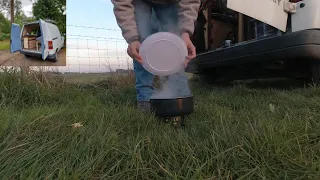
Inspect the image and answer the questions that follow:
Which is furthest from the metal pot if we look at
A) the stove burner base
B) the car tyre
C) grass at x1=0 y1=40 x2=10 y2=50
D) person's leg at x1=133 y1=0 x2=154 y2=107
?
grass at x1=0 y1=40 x2=10 y2=50

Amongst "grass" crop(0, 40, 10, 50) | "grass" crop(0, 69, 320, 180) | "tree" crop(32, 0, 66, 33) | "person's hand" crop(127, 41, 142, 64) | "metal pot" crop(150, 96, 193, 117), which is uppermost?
"tree" crop(32, 0, 66, 33)

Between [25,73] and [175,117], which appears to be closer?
[175,117]

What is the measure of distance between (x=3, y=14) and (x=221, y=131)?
5658 millimetres

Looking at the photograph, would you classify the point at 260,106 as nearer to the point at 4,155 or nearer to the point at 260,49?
the point at 260,49

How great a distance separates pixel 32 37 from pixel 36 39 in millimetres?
80

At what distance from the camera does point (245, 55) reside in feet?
8.90

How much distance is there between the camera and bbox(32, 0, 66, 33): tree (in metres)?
6.36

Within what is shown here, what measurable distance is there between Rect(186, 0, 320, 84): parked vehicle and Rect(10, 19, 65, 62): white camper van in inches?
125

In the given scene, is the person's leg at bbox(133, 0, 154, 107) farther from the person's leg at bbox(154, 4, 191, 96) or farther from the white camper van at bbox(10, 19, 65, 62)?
the white camper van at bbox(10, 19, 65, 62)

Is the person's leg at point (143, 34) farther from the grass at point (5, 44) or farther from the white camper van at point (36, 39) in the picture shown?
the white camper van at point (36, 39)

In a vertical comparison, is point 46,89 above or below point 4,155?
above

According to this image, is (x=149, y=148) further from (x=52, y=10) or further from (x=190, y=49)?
(x=52, y=10)

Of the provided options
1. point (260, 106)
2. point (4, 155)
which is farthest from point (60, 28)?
point (4, 155)

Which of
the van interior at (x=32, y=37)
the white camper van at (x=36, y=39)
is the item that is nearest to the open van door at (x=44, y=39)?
the white camper van at (x=36, y=39)
